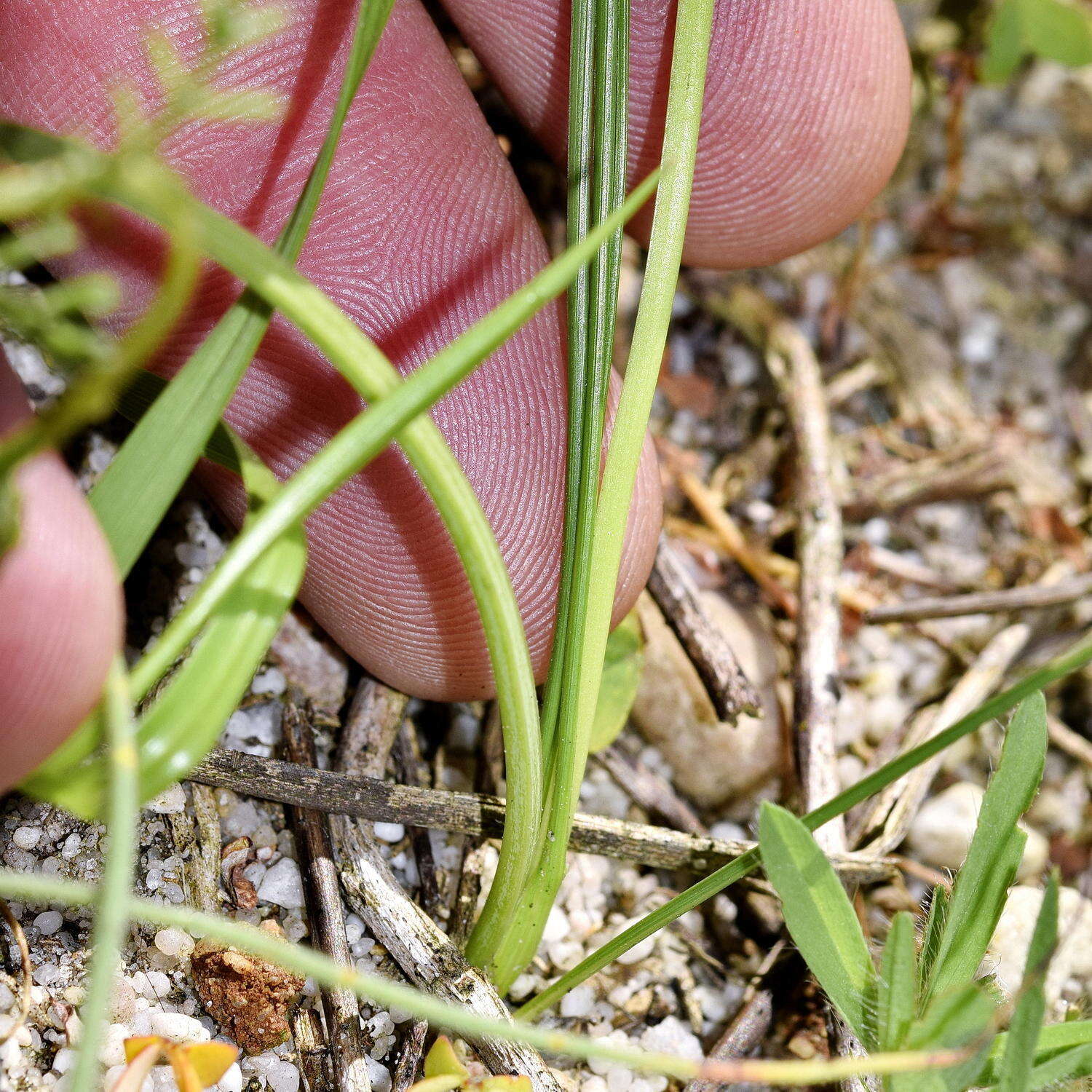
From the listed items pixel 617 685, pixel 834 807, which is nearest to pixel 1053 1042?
pixel 834 807

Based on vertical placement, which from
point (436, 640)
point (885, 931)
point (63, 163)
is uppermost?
point (63, 163)

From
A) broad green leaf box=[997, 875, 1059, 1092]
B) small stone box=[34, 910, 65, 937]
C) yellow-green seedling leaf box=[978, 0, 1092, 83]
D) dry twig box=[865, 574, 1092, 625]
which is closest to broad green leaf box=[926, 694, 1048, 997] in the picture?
broad green leaf box=[997, 875, 1059, 1092]

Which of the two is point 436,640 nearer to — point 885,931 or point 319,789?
point 319,789

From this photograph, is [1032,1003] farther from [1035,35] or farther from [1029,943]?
[1035,35]

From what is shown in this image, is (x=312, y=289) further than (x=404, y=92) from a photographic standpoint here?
No

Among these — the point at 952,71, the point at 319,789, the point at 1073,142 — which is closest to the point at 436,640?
the point at 319,789
